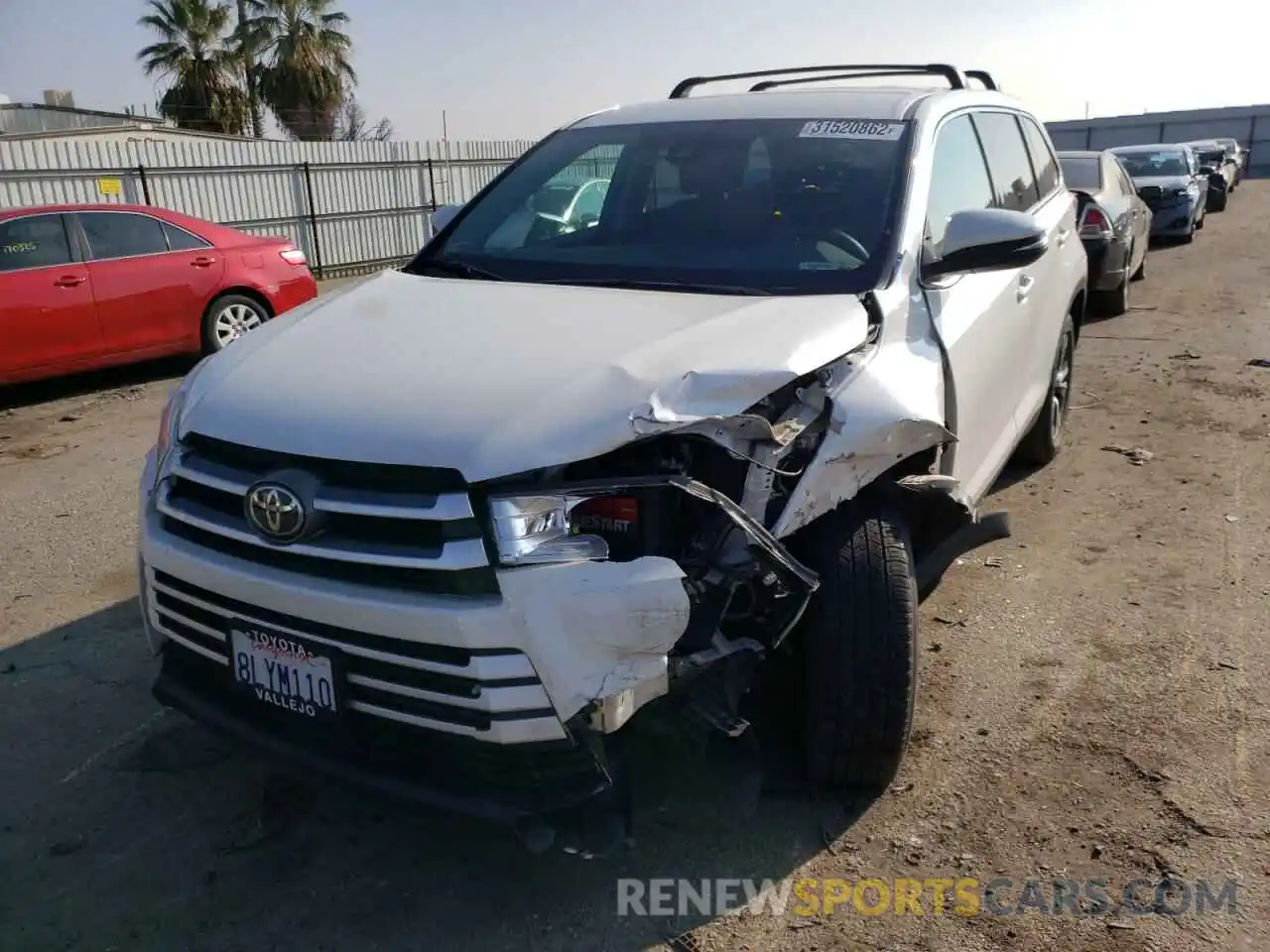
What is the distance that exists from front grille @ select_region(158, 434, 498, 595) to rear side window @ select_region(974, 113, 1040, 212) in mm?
2940

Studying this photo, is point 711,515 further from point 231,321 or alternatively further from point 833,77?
point 231,321

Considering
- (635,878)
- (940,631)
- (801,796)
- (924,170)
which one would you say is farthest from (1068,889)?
(924,170)

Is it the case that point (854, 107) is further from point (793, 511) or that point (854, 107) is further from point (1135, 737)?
Result: point (1135, 737)

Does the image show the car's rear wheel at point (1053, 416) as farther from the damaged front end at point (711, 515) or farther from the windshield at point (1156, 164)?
the windshield at point (1156, 164)

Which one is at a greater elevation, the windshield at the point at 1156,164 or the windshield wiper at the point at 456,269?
the windshield wiper at the point at 456,269

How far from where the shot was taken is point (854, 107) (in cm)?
366

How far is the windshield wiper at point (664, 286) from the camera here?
303 cm

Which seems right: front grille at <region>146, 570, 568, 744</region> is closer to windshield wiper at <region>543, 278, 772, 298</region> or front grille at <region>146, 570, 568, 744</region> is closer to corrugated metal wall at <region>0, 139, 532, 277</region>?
windshield wiper at <region>543, 278, 772, 298</region>

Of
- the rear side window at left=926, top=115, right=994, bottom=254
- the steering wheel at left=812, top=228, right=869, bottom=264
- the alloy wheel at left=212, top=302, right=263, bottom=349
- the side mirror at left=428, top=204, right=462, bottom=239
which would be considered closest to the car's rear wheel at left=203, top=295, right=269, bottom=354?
the alloy wheel at left=212, top=302, right=263, bottom=349

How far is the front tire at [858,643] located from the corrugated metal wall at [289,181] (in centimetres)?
1215

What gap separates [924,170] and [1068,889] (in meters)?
2.16

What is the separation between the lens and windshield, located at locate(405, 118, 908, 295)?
3158 mm

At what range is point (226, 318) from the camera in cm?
869

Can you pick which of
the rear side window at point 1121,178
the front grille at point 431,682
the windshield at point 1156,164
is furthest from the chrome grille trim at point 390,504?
the windshield at point 1156,164
